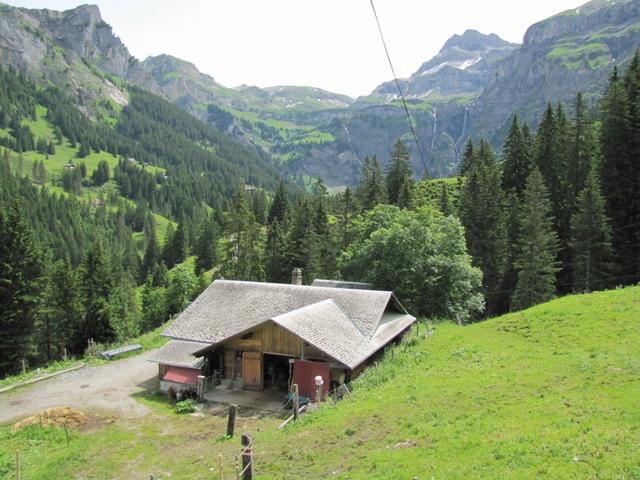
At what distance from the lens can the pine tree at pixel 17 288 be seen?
155 feet

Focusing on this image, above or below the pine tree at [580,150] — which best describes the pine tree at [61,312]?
below

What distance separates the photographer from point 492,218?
58.6 metres

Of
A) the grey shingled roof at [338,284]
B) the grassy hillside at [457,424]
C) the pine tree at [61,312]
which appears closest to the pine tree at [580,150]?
the grey shingled roof at [338,284]

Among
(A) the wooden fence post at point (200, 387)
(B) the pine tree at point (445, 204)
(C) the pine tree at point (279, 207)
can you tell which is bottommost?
(A) the wooden fence post at point (200, 387)

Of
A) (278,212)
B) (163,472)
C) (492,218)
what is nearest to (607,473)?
(163,472)

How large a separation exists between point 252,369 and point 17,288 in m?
32.3

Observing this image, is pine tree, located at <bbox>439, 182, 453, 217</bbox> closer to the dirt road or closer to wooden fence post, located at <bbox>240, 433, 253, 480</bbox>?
the dirt road

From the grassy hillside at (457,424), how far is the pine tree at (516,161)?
4027cm

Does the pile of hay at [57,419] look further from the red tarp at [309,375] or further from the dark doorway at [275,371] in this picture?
the red tarp at [309,375]

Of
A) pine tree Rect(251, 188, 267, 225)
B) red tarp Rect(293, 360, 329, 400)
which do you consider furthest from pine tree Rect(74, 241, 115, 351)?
pine tree Rect(251, 188, 267, 225)

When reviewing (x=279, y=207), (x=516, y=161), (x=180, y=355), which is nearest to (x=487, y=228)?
(x=516, y=161)

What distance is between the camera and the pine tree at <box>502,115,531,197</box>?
223ft

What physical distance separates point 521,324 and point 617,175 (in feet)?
90.0

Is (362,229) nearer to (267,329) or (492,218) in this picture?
(492,218)
